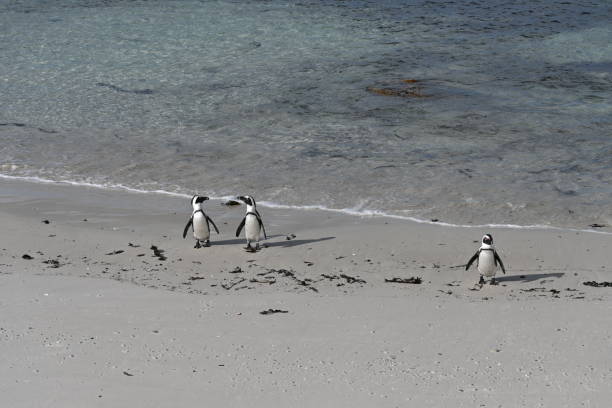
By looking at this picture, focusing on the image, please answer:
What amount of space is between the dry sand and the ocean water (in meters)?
1.30

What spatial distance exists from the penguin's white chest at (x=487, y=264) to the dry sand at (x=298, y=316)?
5.2 inches

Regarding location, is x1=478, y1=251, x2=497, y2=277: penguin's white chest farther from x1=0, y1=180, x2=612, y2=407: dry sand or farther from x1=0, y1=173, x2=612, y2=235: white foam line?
x1=0, y1=173, x2=612, y2=235: white foam line

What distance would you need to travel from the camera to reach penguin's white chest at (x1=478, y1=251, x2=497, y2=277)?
6.63 meters

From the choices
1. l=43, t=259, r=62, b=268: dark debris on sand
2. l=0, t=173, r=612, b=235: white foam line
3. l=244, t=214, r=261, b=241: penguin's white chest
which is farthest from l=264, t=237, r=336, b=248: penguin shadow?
l=43, t=259, r=62, b=268: dark debris on sand

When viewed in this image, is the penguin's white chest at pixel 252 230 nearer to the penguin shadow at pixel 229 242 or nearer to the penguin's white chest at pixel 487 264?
the penguin shadow at pixel 229 242

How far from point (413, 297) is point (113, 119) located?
7224 mm

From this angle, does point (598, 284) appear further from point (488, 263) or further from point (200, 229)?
point (200, 229)

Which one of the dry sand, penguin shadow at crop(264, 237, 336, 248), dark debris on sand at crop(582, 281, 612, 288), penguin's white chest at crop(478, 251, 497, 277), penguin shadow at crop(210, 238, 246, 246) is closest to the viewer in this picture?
the dry sand

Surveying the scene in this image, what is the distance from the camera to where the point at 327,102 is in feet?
42.1

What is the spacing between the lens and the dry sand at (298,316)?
15.1 feet

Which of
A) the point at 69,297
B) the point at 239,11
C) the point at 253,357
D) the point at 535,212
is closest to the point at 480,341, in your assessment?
the point at 253,357

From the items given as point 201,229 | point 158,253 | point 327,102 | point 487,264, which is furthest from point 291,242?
point 327,102

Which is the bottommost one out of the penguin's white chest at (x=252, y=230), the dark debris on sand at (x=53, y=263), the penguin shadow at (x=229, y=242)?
the dark debris on sand at (x=53, y=263)

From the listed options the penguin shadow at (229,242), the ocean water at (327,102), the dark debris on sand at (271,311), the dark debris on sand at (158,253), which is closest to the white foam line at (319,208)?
the ocean water at (327,102)
